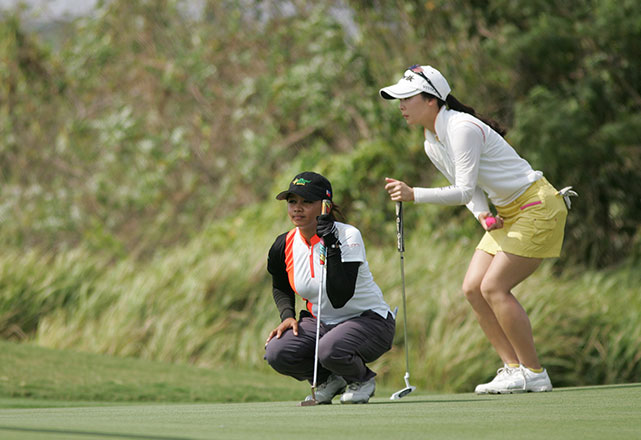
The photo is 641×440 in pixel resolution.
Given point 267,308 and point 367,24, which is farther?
point 367,24

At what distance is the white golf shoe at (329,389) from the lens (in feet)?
18.4

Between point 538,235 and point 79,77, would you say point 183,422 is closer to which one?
point 538,235

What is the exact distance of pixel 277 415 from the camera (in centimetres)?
436

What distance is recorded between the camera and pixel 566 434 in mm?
3504

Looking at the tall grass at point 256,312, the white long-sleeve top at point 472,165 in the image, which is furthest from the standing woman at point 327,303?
the tall grass at point 256,312

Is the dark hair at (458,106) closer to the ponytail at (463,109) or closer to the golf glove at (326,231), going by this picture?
the ponytail at (463,109)

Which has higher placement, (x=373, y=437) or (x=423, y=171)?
(x=423, y=171)

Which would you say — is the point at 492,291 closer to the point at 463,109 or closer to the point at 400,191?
the point at 400,191

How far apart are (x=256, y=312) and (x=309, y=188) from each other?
511 cm

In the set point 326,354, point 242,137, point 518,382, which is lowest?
point 518,382

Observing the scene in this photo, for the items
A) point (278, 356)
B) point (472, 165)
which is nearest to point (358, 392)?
point (278, 356)

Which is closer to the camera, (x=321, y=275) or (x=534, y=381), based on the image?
(x=321, y=275)

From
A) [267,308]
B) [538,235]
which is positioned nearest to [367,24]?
[267,308]

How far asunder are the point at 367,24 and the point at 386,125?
156 centimetres
